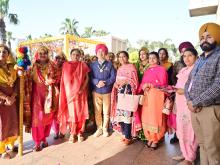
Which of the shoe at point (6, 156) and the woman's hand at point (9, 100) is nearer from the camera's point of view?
the woman's hand at point (9, 100)

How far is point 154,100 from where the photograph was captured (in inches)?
162

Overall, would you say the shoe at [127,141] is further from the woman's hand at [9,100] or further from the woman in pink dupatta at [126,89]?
the woman's hand at [9,100]

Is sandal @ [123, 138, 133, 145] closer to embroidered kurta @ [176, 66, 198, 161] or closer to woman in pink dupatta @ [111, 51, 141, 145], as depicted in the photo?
woman in pink dupatta @ [111, 51, 141, 145]

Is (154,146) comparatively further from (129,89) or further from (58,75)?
(58,75)

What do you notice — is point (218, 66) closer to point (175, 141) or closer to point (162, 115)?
point (162, 115)

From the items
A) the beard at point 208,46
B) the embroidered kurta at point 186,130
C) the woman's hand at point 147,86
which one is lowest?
the embroidered kurta at point 186,130

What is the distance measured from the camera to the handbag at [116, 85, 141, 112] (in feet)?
14.1

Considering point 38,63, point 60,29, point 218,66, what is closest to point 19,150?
point 38,63

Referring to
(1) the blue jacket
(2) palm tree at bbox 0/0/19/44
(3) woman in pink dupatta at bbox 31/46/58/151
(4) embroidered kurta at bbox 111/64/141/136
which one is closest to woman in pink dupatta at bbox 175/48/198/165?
(4) embroidered kurta at bbox 111/64/141/136

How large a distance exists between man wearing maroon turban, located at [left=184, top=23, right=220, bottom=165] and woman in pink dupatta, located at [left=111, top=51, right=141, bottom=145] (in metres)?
1.67

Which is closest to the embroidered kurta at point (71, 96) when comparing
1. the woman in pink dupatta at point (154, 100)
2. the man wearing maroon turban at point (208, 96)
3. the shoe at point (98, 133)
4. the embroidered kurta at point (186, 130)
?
the shoe at point (98, 133)

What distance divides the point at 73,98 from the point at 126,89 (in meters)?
0.99

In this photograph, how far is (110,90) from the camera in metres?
4.89

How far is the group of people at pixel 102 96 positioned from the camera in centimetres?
355
